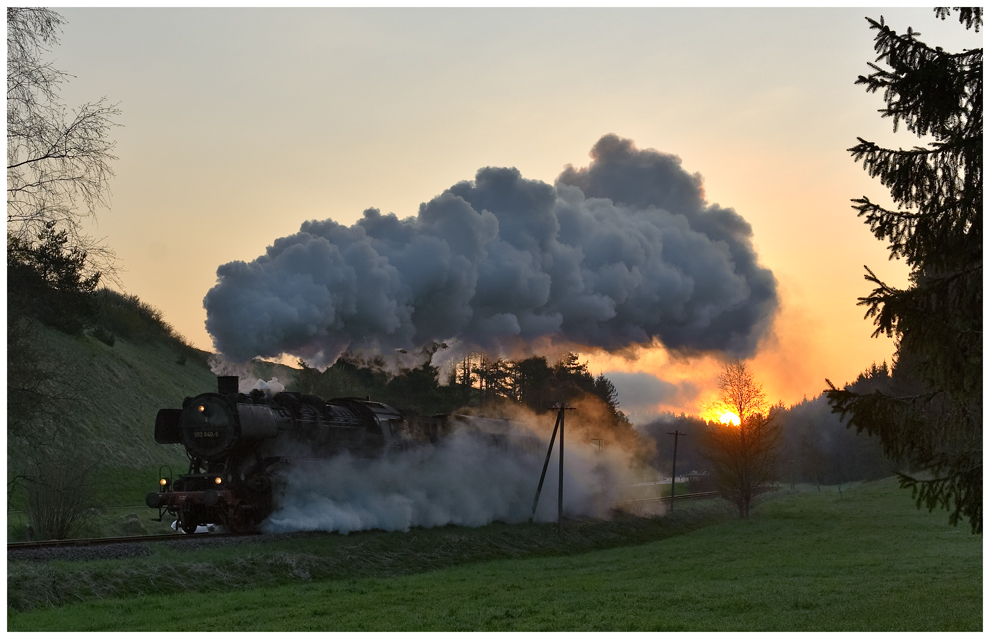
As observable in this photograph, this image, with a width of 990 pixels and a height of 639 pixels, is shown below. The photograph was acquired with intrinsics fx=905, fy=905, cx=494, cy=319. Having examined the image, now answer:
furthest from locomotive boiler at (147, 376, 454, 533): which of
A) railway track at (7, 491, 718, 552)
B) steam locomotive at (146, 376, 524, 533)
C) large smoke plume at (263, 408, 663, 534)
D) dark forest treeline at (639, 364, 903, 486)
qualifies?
dark forest treeline at (639, 364, 903, 486)

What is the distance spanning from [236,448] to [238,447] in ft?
0.18

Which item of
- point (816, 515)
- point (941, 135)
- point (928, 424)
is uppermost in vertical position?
point (941, 135)

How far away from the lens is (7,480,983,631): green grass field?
541 inches

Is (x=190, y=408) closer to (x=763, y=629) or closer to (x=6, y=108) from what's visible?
(x=6, y=108)

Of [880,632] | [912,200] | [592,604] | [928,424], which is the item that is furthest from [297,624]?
[912,200]

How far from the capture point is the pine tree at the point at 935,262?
33.1 ft

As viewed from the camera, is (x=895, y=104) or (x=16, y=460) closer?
(x=895, y=104)

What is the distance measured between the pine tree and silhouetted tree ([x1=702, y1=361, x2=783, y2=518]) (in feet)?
127

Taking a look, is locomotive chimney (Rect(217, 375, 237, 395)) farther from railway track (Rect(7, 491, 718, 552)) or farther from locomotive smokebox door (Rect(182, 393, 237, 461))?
railway track (Rect(7, 491, 718, 552))

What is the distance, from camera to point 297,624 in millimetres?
13906

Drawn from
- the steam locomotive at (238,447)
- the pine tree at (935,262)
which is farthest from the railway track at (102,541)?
the pine tree at (935,262)

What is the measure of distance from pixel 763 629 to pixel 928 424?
420 cm

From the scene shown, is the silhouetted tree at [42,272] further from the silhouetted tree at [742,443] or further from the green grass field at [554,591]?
the silhouetted tree at [742,443]

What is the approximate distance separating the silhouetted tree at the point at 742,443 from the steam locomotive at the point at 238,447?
28.6 meters
